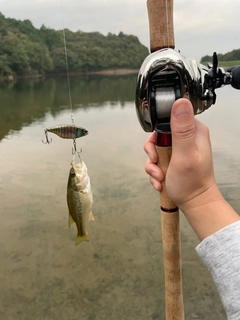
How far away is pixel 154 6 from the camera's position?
109 centimetres

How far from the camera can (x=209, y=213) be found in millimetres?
875

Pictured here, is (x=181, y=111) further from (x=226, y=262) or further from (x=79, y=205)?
(x=79, y=205)

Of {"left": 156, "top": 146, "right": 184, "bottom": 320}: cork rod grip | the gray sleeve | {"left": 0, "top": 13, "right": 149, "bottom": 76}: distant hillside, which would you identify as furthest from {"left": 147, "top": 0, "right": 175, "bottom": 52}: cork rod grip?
{"left": 0, "top": 13, "right": 149, "bottom": 76}: distant hillside

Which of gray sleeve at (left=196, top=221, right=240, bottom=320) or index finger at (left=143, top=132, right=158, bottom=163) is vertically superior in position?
index finger at (left=143, top=132, right=158, bottom=163)

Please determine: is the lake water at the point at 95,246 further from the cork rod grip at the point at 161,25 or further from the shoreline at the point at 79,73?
the shoreline at the point at 79,73

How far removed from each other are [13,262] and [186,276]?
1.64 m

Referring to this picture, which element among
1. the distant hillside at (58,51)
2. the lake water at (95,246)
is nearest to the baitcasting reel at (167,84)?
the lake water at (95,246)

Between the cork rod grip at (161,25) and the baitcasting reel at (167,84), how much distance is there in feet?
0.49

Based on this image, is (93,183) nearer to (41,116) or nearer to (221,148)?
(221,148)

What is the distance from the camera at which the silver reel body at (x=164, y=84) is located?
0.92 meters

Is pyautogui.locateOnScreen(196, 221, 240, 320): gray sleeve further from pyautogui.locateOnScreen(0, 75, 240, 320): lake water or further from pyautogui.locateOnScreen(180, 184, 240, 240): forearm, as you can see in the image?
pyautogui.locateOnScreen(0, 75, 240, 320): lake water

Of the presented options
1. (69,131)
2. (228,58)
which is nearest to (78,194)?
(69,131)

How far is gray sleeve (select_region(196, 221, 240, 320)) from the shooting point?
729 millimetres

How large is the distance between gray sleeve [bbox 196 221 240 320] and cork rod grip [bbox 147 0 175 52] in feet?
2.15
